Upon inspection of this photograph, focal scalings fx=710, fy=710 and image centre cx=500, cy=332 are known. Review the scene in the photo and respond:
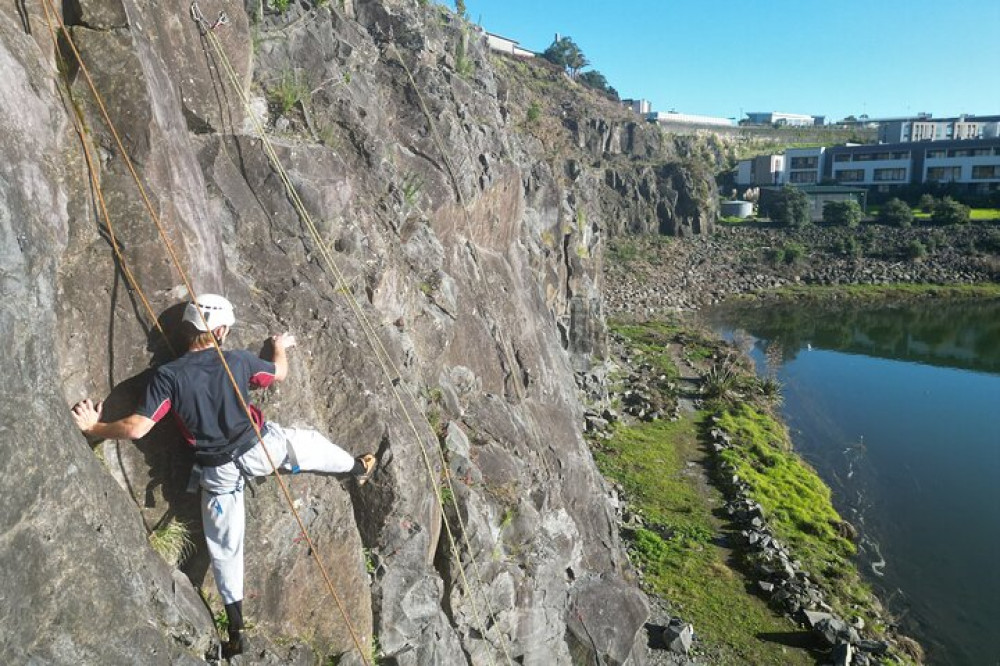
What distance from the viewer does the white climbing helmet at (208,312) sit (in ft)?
20.4

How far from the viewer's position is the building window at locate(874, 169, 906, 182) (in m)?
97.8

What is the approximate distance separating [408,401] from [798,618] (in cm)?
1385

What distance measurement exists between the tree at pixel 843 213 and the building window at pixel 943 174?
52.4ft

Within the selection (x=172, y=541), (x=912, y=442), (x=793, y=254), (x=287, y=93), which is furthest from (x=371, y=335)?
(x=793, y=254)

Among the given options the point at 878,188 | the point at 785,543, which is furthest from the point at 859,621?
the point at 878,188

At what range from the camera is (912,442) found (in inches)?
1294

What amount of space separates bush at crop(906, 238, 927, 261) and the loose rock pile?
212ft

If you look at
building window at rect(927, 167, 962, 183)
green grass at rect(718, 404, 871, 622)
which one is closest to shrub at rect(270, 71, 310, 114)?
green grass at rect(718, 404, 871, 622)

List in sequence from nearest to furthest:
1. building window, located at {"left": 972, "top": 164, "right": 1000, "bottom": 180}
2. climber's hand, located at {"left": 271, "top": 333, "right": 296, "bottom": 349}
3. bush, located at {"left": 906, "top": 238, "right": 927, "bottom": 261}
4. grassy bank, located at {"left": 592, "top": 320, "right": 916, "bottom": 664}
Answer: climber's hand, located at {"left": 271, "top": 333, "right": 296, "bottom": 349}
grassy bank, located at {"left": 592, "top": 320, "right": 916, "bottom": 664}
bush, located at {"left": 906, "top": 238, "right": 927, "bottom": 261}
building window, located at {"left": 972, "top": 164, "right": 1000, "bottom": 180}

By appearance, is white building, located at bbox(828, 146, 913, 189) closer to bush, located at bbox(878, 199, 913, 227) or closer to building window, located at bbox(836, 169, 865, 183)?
building window, located at bbox(836, 169, 865, 183)

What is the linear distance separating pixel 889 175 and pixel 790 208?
73.1ft

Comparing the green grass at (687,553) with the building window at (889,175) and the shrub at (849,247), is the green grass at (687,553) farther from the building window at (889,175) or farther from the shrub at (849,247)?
the building window at (889,175)

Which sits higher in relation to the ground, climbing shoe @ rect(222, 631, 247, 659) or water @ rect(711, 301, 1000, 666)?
climbing shoe @ rect(222, 631, 247, 659)

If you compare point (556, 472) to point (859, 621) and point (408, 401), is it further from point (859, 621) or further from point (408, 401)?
point (859, 621)
